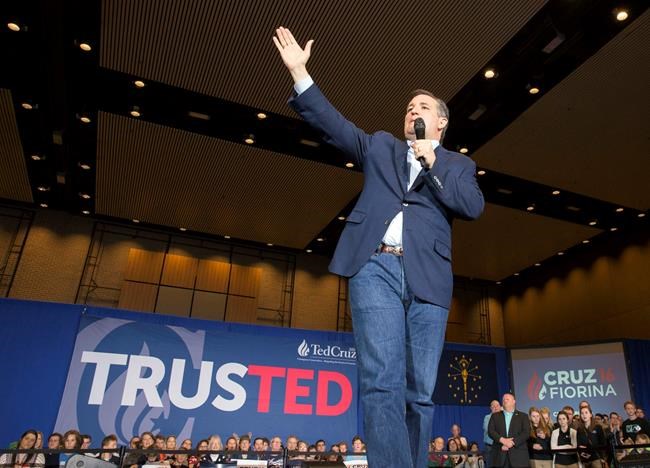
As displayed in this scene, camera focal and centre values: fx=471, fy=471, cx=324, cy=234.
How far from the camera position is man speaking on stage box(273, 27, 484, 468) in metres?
1.07

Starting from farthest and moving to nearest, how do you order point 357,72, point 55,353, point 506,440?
point 55,353, point 357,72, point 506,440

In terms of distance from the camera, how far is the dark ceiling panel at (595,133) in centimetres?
598

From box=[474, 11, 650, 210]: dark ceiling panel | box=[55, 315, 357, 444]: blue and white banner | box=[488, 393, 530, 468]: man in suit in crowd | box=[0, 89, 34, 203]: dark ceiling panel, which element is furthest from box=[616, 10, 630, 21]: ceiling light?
box=[0, 89, 34, 203]: dark ceiling panel

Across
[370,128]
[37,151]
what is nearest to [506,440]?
[370,128]

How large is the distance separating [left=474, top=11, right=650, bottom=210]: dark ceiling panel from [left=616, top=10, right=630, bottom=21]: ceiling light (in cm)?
23

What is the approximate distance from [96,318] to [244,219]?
148 inches

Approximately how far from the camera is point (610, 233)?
421 inches

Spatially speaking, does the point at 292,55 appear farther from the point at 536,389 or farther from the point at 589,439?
the point at 536,389

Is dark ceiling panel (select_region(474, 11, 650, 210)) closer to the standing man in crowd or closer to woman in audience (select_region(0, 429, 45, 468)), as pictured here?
the standing man in crowd

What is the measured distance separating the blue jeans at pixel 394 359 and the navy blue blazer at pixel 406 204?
0.04m

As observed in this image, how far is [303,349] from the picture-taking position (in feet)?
30.8

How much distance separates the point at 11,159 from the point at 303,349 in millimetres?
6577

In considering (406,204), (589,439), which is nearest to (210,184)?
(589,439)

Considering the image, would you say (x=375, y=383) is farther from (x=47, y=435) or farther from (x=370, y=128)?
(x=47, y=435)
